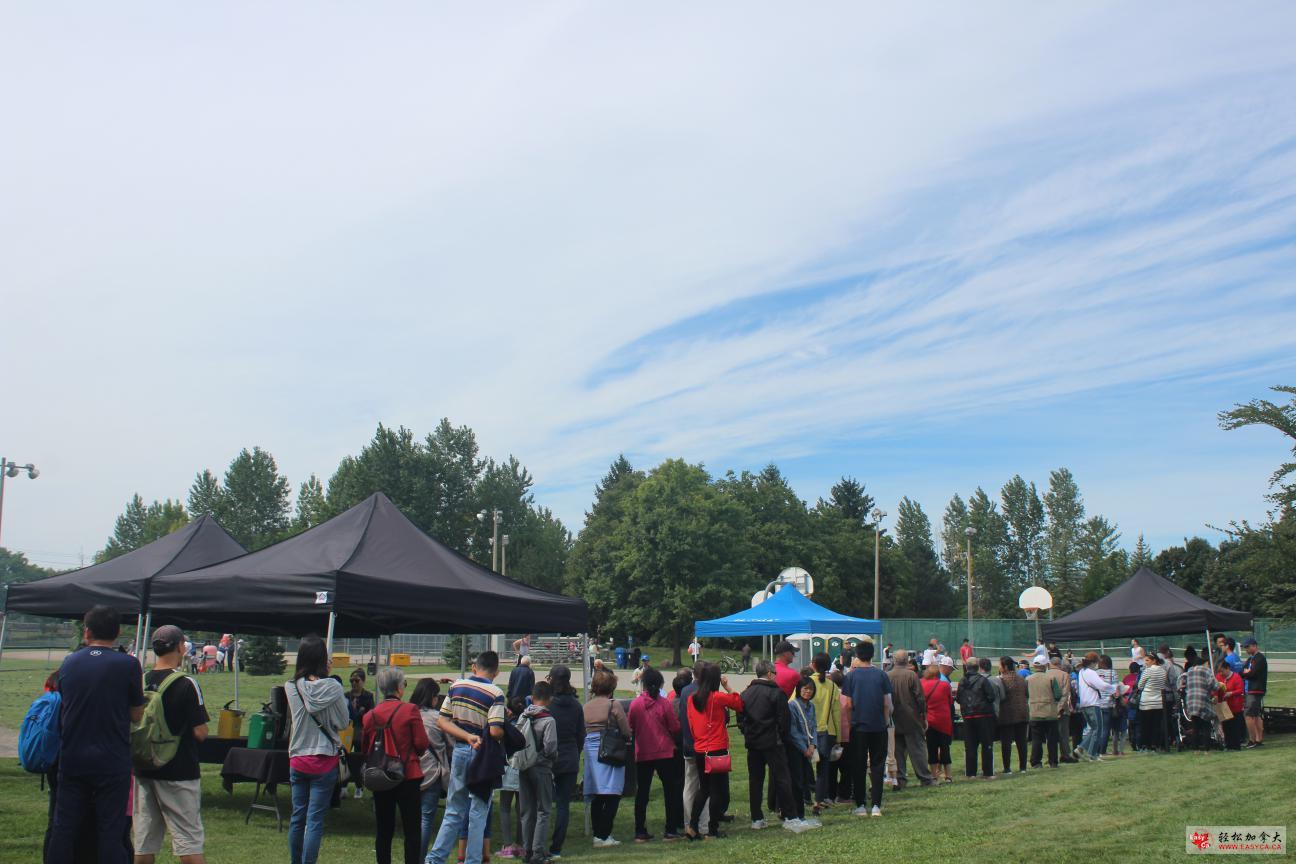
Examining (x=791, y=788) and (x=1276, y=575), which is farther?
(x=1276, y=575)

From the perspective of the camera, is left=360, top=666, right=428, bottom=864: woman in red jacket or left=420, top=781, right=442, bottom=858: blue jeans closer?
left=360, top=666, right=428, bottom=864: woman in red jacket

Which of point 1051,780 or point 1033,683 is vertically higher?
point 1033,683

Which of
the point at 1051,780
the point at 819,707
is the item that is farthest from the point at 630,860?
the point at 1051,780

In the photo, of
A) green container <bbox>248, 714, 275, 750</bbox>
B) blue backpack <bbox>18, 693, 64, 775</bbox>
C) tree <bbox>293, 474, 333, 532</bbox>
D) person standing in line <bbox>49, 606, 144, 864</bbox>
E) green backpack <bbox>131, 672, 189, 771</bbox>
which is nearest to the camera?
person standing in line <bbox>49, 606, 144, 864</bbox>

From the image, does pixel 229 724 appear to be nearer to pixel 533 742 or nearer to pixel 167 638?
pixel 533 742

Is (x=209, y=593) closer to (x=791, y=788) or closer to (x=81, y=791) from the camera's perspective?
(x=81, y=791)

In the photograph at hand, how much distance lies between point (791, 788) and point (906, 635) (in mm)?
33571

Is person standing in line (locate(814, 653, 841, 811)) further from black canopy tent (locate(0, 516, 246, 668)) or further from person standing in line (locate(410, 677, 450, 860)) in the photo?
black canopy tent (locate(0, 516, 246, 668))

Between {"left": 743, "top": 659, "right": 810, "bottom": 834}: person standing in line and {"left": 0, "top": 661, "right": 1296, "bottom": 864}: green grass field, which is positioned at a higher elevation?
{"left": 743, "top": 659, "right": 810, "bottom": 834}: person standing in line

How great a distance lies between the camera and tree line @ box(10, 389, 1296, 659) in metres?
60.0

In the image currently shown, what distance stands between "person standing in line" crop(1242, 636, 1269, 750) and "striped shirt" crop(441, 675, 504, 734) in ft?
47.4

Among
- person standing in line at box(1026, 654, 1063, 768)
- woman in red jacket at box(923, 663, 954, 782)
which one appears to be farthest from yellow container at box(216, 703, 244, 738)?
person standing in line at box(1026, 654, 1063, 768)

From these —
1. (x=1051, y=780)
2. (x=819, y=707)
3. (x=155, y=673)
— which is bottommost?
(x=1051, y=780)

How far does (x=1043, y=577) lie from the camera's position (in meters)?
108
